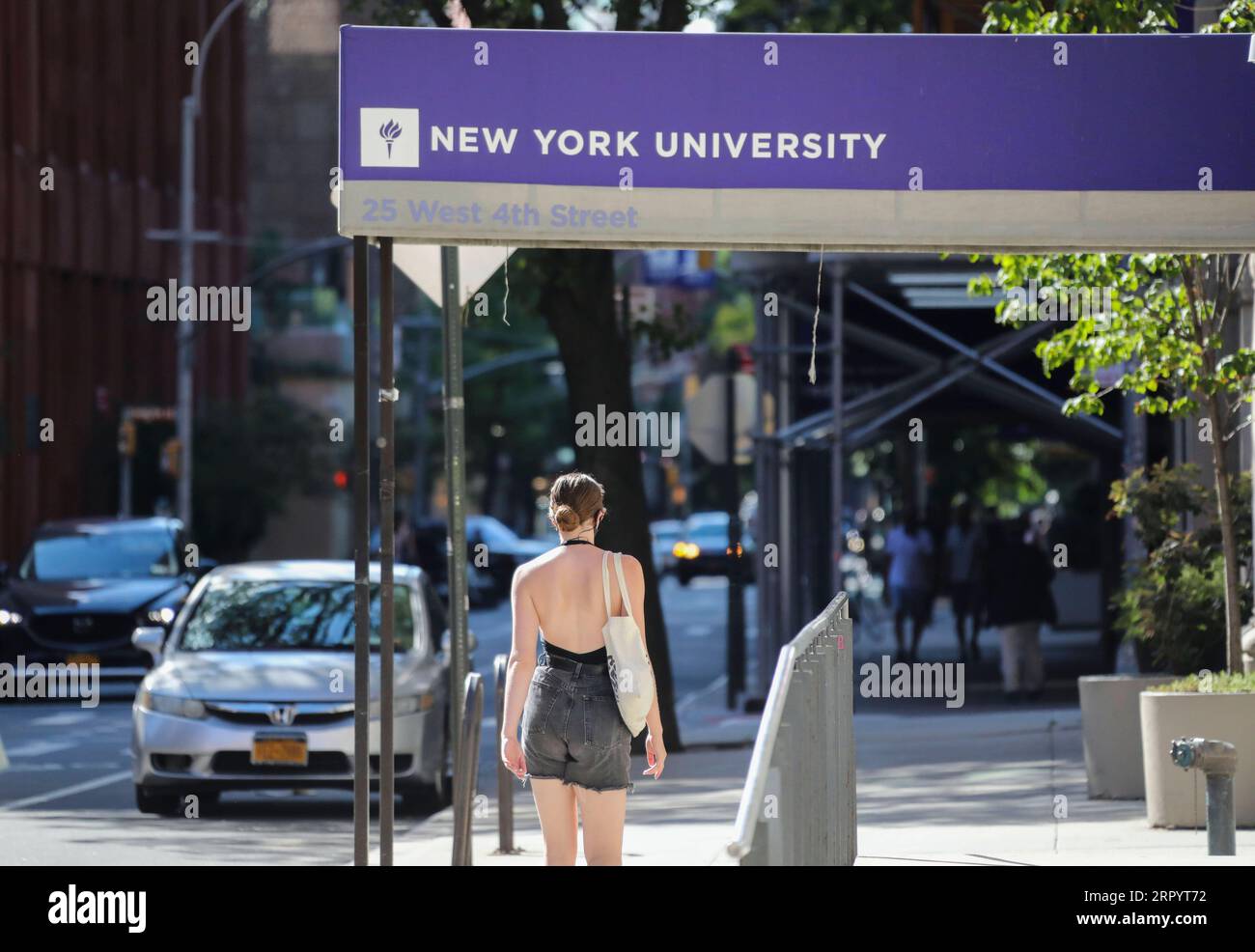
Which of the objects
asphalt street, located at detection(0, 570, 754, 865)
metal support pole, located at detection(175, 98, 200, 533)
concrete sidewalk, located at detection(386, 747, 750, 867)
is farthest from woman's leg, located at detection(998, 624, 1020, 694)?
metal support pole, located at detection(175, 98, 200, 533)

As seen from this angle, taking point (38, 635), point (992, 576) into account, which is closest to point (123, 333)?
point (38, 635)

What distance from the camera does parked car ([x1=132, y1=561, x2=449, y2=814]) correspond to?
42.7 ft

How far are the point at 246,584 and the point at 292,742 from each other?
1995mm

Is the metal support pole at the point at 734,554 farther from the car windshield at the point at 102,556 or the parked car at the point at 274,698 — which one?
the parked car at the point at 274,698

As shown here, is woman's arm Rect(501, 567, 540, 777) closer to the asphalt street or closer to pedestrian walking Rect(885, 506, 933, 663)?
the asphalt street

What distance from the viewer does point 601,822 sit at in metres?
7.48

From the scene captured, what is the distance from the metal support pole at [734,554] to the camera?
2098cm

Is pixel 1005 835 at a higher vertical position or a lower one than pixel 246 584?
lower

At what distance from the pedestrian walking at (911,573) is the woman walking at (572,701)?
18206 mm

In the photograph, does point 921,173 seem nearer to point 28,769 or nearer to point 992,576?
point 28,769

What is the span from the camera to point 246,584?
14.7 meters

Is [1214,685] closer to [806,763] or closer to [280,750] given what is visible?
[806,763]

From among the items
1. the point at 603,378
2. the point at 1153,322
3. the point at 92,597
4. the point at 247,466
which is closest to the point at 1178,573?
the point at 1153,322
